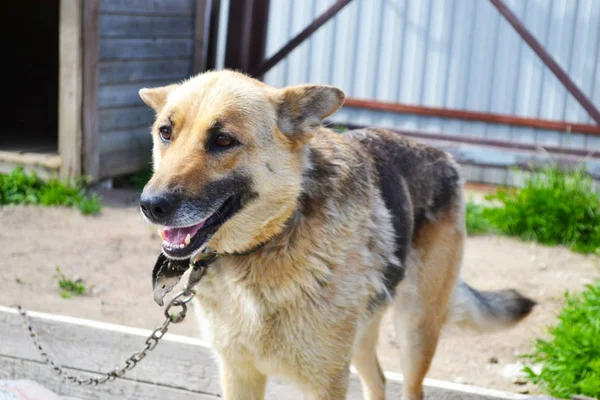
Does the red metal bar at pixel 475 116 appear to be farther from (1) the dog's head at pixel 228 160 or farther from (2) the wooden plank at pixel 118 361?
(1) the dog's head at pixel 228 160

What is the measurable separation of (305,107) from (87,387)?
1888 millimetres

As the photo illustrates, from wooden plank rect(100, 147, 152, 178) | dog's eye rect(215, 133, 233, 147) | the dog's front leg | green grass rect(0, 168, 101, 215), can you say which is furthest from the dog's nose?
wooden plank rect(100, 147, 152, 178)

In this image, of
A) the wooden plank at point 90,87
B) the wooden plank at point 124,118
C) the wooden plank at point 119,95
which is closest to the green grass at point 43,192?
the wooden plank at point 90,87

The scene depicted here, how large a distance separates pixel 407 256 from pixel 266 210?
987 mm

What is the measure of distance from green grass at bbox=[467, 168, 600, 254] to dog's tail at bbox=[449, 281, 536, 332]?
2.86 m

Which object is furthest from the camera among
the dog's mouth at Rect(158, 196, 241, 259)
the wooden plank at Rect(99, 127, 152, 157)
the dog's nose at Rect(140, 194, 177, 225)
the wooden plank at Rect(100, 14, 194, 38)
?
the wooden plank at Rect(99, 127, 152, 157)

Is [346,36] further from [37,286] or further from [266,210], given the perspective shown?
[266,210]

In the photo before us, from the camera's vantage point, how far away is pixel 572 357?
408cm

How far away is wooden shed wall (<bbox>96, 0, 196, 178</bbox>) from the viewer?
791cm

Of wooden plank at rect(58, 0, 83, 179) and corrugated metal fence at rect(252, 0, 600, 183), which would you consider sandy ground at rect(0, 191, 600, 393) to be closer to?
wooden plank at rect(58, 0, 83, 179)

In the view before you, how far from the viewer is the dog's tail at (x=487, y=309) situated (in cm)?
409

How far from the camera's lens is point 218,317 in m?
3.12

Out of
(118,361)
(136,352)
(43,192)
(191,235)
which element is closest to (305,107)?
(191,235)

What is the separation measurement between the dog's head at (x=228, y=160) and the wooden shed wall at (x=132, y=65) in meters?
5.01
